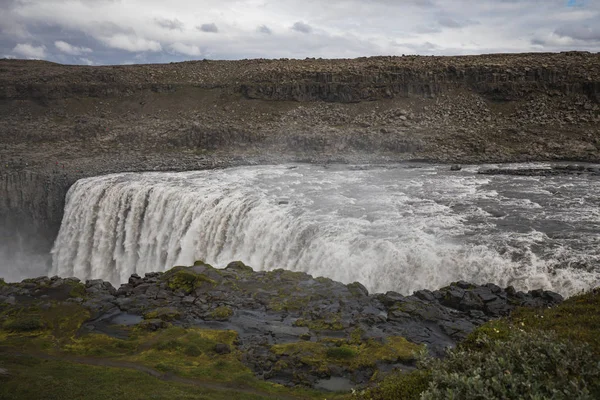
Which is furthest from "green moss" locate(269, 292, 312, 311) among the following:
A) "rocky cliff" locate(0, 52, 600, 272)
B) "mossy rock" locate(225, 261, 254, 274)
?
"rocky cliff" locate(0, 52, 600, 272)

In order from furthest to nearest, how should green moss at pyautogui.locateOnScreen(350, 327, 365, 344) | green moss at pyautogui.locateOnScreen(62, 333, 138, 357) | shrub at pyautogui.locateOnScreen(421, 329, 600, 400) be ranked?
green moss at pyautogui.locateOnScreen(62, 333, 138, 357) < green moss at pyautogui.locateOnScreen(350, 327, 365, 344) < shrub at pyautogui.locateOnScreen(421, 329, 600, 400)

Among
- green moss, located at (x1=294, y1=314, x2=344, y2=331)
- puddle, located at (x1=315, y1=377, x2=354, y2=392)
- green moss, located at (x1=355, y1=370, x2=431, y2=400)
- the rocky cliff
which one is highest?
the rocky cliff

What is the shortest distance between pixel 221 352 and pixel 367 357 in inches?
201

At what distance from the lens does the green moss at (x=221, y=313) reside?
19.1 m

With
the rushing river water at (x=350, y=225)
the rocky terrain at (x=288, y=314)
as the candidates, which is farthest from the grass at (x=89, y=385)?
the rushing river water at (x=350, y=225)

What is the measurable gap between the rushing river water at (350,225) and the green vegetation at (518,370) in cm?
1021

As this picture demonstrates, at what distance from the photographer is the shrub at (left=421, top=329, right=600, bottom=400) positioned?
289 inches

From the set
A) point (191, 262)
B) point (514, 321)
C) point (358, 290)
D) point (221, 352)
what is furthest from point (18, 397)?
point (191, 262)

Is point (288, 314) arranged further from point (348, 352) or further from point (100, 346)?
point (100, 346)

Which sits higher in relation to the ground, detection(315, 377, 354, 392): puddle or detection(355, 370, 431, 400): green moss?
detection(355, 370, 431, 400): green moss

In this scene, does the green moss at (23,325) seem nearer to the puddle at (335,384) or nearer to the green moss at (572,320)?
the puddle at (335,384)

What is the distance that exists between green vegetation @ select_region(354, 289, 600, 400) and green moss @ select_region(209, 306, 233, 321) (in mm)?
9440

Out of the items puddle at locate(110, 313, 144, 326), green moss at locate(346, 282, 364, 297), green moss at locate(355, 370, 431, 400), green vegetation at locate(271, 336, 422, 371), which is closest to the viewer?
green moss at locate(355, 370, 431, 400)

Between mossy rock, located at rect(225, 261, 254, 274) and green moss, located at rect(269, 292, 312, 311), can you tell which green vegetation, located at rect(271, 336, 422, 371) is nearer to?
green moss, located at rect(269, 292, 312, 311)
